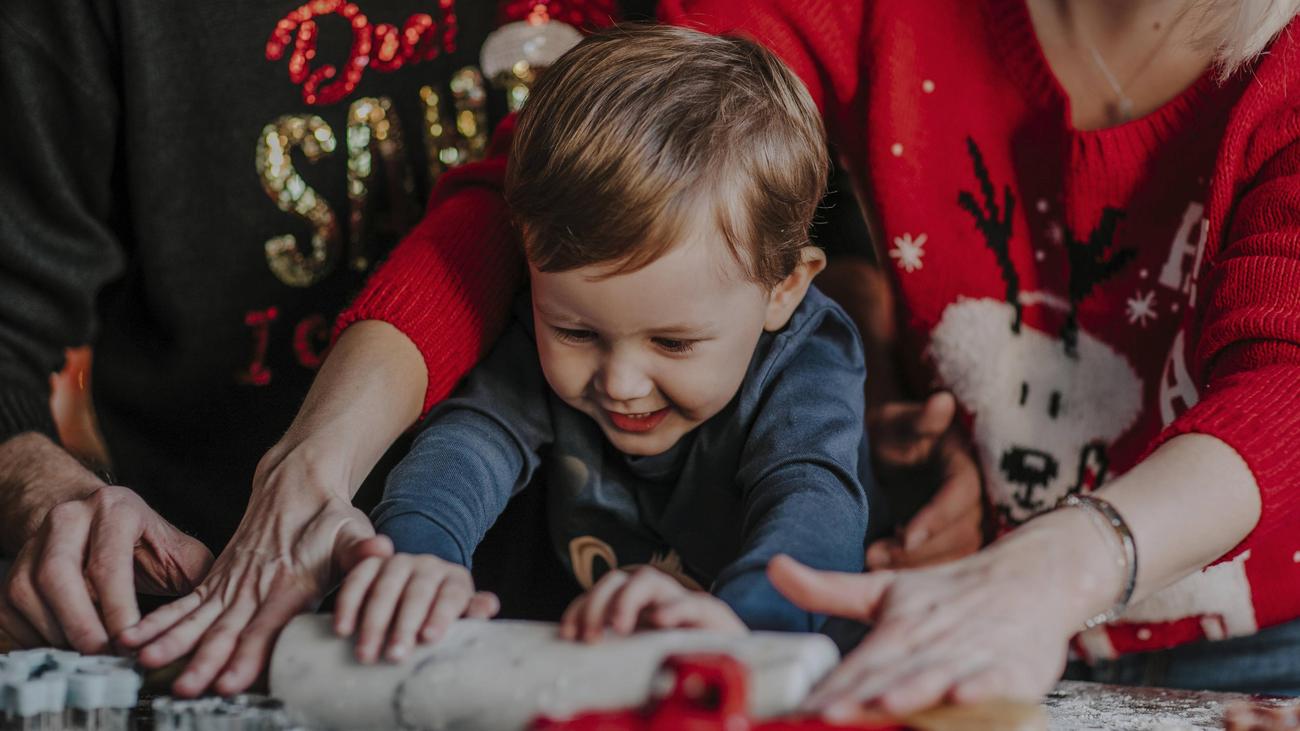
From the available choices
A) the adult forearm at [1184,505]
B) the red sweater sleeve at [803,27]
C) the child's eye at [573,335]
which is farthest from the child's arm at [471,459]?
the adult forearm at [1184,505]

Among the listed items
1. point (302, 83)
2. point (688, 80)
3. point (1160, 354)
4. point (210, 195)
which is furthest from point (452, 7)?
point (1160, 354)

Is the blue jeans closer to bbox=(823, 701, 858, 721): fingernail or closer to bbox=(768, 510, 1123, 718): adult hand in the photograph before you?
bbox=(768, 510, 1123, 718): adult hand

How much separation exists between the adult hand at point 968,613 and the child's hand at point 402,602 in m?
0.19

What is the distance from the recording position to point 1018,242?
1103 millimetres

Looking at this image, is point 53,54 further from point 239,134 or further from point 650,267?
point 650,267

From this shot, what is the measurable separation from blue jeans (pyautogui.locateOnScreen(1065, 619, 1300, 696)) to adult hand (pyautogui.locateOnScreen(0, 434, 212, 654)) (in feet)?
2.60

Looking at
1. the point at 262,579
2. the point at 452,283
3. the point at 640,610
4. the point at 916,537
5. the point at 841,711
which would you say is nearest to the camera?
the point at 841,711

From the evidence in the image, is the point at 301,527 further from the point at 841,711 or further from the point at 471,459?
the point at 841,711

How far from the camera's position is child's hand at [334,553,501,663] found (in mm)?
Result: 699

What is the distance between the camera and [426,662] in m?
0.68

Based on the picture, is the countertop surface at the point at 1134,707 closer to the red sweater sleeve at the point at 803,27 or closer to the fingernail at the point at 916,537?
the fingernail at the point at 916,537

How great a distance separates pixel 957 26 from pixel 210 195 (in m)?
0.72

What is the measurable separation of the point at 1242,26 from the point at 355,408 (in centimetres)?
74

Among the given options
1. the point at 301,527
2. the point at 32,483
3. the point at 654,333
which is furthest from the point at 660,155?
the point at 32,483
